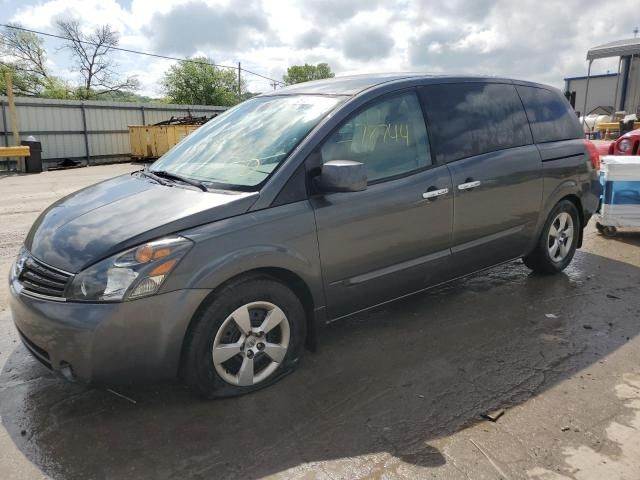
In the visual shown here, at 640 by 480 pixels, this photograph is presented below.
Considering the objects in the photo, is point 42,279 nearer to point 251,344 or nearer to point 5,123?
point 251,344

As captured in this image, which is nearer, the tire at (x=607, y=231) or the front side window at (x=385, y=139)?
the front side window at (x=385, y=139)

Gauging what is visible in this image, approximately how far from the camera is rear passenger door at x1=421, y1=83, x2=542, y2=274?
12.5 ft

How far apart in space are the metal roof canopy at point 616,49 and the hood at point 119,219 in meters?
10.6

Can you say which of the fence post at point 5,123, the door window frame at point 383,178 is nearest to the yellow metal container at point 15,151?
the fence post at point 5,123

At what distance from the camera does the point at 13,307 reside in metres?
2.85

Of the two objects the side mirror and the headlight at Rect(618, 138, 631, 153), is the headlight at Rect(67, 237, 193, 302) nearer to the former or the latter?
the side mirror

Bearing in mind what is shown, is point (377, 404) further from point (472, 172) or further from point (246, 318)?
point (472, 172)

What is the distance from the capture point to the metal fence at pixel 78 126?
2016cm

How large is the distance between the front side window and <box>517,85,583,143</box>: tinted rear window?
142 cm

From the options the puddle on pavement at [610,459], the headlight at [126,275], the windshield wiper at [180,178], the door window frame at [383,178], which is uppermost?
the door window frame at [383,178]

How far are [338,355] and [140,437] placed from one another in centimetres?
136

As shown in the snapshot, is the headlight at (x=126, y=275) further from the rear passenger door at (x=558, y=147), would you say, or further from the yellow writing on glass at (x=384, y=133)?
the rear passenger door at (x=558, y=147)

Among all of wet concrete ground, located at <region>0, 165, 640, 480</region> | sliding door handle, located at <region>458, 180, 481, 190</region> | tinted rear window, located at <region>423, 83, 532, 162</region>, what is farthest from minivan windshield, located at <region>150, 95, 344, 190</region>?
wet concrete ground, located at <region>0, 165, 640, 480</region>

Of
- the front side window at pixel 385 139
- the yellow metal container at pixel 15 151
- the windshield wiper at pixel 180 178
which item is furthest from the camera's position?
the yellow metal container at pixel 15 151
